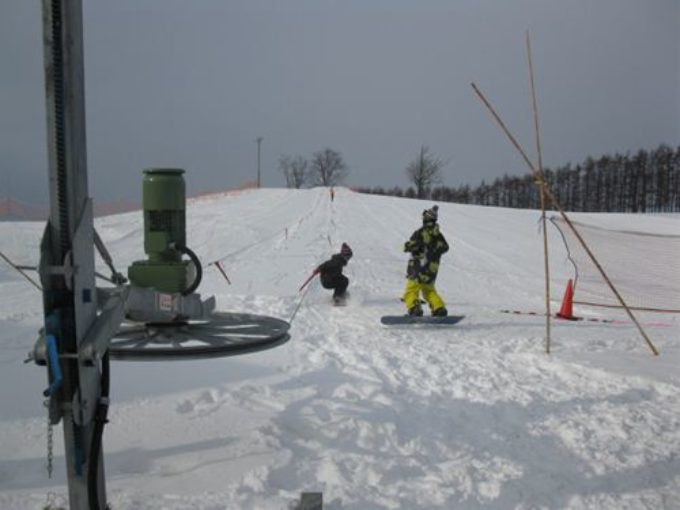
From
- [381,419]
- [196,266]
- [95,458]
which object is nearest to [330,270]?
[381,419]

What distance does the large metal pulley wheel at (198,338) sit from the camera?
136 inches

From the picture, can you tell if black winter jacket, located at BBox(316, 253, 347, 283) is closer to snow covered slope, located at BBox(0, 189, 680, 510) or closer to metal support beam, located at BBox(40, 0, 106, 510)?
snow covered slope, located at BBox(0, 189, 680, 510)

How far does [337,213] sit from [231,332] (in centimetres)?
2760

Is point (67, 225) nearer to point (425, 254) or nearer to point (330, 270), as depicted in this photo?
point (425, 254)

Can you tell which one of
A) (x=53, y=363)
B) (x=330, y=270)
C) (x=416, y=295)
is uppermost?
(x=53, y=363)

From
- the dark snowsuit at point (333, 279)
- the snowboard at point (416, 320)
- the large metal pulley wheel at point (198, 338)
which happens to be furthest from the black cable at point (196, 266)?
the dark snowsuit at point (333, 279)

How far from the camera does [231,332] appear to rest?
4238 mm

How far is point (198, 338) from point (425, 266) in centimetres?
583

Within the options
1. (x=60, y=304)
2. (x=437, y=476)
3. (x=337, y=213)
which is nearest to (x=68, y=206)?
(x=60, y=304)

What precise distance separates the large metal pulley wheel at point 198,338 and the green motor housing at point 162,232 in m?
Result: 0.34

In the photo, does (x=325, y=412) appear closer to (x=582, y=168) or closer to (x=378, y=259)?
(x=378, y=259)

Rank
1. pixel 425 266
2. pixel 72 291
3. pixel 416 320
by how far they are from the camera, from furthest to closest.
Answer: pixel 425 266
pixel 416 320
pixel 72 291

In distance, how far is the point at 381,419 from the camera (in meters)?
4.82

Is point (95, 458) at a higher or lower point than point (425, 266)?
lower
